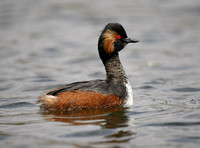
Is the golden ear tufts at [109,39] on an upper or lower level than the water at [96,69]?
upper

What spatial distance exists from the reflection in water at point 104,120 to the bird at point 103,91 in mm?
130

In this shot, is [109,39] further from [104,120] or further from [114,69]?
[104,120]

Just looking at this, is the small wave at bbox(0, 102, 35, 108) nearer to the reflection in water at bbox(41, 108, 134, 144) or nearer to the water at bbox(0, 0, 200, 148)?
the water at bbox(0, 0, 200, 148)

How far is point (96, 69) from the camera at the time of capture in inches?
525

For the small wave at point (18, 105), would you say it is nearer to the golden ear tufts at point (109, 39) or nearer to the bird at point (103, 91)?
the bird at point (103, 91)

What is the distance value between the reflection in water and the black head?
4.23 ft

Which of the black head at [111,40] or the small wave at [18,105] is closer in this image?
the black head at [111,40]

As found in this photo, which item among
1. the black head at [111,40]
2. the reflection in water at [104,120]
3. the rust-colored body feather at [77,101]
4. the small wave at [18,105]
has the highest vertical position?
the black head at [111,40]

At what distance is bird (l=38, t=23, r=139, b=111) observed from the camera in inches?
317

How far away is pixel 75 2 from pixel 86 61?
27.0 ft

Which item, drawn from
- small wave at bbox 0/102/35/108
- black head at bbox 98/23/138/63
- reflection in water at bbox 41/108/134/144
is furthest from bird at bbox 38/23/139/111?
small wave at bbox 0/102/35/108

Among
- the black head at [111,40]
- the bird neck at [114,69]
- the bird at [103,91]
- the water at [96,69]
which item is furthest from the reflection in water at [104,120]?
the black head at [111,40]

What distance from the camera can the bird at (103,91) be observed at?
8055mm

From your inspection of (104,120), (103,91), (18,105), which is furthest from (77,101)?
(18,105)
